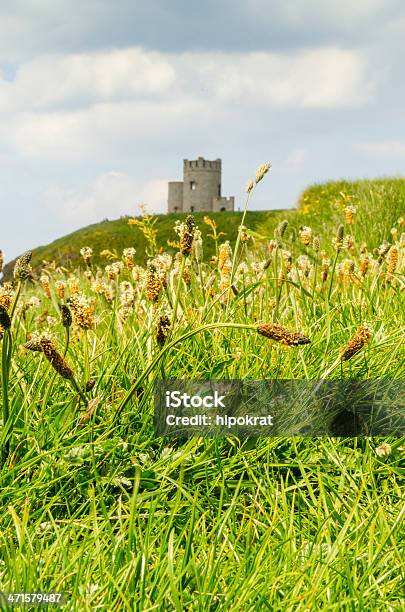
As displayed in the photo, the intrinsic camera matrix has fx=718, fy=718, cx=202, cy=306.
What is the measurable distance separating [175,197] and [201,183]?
13.3 ft

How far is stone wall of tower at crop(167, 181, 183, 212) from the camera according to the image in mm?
97875

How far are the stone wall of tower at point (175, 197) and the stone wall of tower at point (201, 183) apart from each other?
1.02 meters

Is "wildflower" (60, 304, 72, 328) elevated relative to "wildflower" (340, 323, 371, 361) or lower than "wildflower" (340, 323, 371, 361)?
elevated

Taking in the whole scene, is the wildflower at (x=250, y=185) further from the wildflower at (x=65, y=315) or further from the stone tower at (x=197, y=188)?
the stone tower at (x=197, y=188)

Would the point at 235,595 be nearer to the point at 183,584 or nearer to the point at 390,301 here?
the point at 183,584

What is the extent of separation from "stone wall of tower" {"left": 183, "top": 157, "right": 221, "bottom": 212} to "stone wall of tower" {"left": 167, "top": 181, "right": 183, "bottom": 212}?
1.02 metres

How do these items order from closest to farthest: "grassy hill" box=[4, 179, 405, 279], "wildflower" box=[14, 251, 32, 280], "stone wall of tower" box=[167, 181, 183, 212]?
"wildflower" box=[14, 251, 32, 280] < "grassy hill" box=[4, 179, 405, 279] < "stone wall of tower" box=[167, 181, 183, 212]

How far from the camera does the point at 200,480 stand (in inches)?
124

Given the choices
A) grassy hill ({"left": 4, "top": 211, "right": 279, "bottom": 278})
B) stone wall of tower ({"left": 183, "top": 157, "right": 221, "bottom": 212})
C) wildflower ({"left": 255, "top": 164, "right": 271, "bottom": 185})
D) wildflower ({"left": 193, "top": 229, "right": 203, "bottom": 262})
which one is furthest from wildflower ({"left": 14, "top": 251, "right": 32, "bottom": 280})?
stone wall of tower ({"left": 183, "top": 157, "right": 221, "bottom": 212})

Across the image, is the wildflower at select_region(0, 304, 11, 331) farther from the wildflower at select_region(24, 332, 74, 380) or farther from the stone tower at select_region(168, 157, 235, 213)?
the stone tower at select_region(168, 157, 235, 213)

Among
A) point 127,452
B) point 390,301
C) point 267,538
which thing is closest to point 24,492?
point 127,452

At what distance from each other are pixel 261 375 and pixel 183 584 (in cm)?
132

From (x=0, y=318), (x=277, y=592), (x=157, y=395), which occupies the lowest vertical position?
(x=277, y=592)

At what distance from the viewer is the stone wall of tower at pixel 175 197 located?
97.9 m
